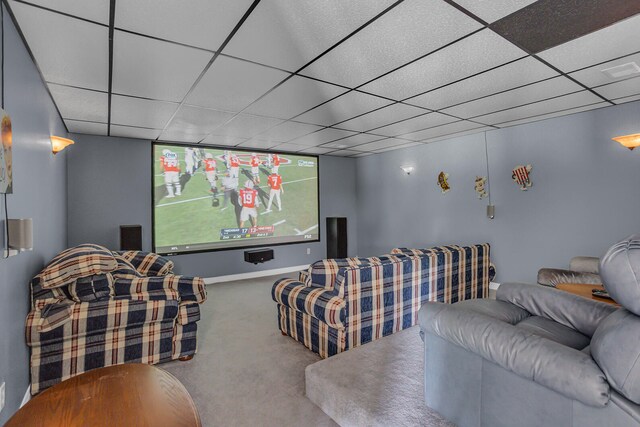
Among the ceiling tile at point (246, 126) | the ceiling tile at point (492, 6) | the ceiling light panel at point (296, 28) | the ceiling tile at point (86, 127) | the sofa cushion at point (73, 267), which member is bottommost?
the sofa cushion at point (73, 267)

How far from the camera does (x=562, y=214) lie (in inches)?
160

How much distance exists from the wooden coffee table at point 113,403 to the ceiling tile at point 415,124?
3773mm

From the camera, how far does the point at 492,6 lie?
5.74 ft

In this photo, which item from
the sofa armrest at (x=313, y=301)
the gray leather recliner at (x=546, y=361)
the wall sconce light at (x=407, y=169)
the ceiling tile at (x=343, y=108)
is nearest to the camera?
the gray leather recliner at (x=546, y=361)

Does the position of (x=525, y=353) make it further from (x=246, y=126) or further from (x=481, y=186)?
(x=481, y=186)

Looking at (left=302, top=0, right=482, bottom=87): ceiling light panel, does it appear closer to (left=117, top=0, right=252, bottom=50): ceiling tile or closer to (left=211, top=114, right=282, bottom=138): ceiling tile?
(left=117, top=0, right=252, bottom=50): ceiling tile

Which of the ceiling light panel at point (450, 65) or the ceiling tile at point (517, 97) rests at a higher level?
the ceiling tile at point (517, 97)

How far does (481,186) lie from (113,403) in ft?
16.7

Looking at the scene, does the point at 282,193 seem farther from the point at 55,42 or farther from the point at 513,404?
the point at 513,404

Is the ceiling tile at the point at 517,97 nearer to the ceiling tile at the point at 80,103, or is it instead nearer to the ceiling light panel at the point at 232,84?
the ceiling light panel at the point at 232,84

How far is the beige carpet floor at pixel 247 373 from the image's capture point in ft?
6.35

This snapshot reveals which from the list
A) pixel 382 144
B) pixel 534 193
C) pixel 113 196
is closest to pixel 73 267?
pixel 113 196

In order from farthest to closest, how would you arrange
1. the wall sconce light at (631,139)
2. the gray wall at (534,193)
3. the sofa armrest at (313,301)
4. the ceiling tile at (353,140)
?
the ceiling tile at (353,140) → the gray wall at (534,193) → the wall sconce light at (631,139) → the sofa armrest at (313,301)

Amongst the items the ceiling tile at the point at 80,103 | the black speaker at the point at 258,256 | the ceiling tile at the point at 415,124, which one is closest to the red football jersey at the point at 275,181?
the black speaker at the point at 258,256
